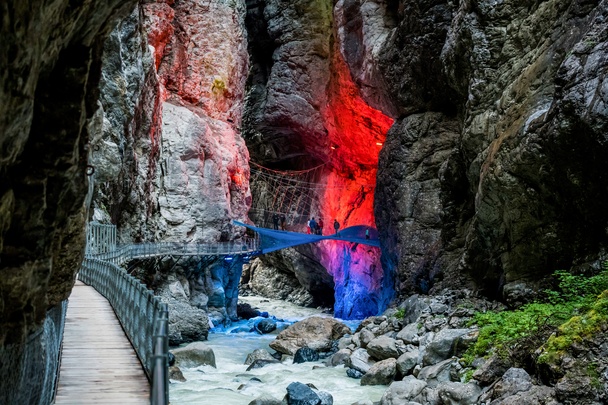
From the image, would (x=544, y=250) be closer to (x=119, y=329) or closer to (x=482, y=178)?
(x=482, y=178)

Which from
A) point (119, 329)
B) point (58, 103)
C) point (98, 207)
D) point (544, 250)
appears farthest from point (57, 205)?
point (98, 207)

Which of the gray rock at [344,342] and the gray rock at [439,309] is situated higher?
the gray rock at [439,309]

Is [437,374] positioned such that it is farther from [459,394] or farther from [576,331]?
[576,331]

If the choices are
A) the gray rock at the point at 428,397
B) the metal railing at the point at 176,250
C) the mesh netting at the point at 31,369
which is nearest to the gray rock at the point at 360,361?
the gray rock at the point at 428,397

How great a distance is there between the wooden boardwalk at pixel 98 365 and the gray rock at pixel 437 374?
6.00 metres

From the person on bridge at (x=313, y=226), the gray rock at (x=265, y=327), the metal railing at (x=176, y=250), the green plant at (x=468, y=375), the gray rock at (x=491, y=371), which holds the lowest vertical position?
the gray rock at (x=265, y=327)

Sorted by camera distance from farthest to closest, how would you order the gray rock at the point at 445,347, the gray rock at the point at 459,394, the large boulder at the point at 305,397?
the gray rock at the point at 445,347
the large boulder at the point at 305,397
the gray rock at the point at 459,394

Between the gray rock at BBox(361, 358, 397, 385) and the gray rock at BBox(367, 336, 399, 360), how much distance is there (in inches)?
31.5

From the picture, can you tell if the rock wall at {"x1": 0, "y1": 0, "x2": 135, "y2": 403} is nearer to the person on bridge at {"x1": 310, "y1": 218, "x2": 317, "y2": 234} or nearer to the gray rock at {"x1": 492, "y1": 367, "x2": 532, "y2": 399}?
the gray rock at {"x1": 492, "y1": 367, "x2": 532, "y2": 399}

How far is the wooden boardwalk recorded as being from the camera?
5902mm

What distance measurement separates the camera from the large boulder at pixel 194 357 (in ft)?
52.6

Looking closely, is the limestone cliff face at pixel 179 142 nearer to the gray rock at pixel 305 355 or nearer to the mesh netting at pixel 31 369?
the gray rock at pixel 305 355

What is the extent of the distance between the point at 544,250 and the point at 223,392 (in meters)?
7.98

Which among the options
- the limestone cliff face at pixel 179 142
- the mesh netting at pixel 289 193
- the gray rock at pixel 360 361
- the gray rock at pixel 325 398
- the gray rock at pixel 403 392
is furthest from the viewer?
the mesh netting at pixel 289 193
